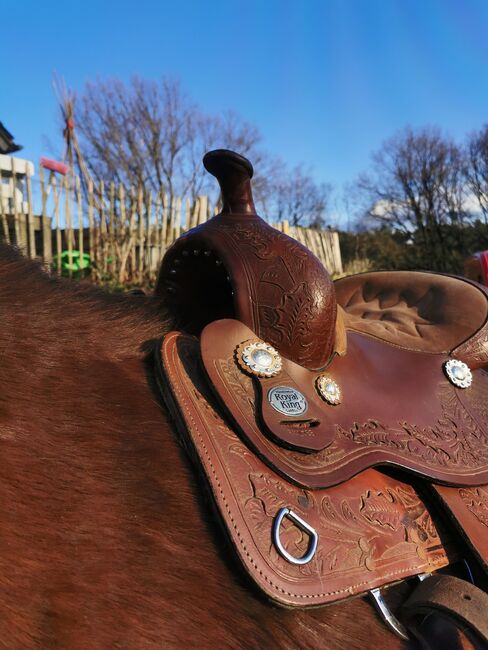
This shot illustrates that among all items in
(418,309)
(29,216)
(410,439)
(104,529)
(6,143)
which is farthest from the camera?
(6,143)

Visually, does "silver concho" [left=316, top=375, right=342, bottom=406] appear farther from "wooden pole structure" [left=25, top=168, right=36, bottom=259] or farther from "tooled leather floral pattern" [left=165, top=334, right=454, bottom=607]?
"wooden pole structure" [left=25, top=168, right=36, bottom=259]

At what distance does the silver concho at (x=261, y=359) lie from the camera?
822mm

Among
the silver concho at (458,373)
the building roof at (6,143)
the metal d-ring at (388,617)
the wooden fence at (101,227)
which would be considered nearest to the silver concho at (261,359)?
the metal d-ring at (388,617)

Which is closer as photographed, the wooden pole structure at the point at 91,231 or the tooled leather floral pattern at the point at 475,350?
the tooled leather floral pattern at the point at 475,350

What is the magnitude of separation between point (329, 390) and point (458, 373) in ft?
1.39

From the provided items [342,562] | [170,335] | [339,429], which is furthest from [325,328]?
[342,562]

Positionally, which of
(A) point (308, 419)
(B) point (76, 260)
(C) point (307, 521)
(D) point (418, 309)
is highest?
(D) point (418, 309)

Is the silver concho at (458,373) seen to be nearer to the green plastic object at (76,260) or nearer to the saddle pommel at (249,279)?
the saddle pommel at (249,279)

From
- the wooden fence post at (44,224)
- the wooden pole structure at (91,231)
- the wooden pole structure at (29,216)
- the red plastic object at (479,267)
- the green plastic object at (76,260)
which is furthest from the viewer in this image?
the wooden pole structure at (91,231)

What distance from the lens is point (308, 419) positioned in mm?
802

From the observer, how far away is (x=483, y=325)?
4.12 feet

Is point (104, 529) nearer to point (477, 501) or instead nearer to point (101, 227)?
point (477, 501)

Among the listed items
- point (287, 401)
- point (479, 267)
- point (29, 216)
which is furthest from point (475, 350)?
point (29, 216)

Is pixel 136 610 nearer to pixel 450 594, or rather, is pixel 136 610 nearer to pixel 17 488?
pixel 17 488
